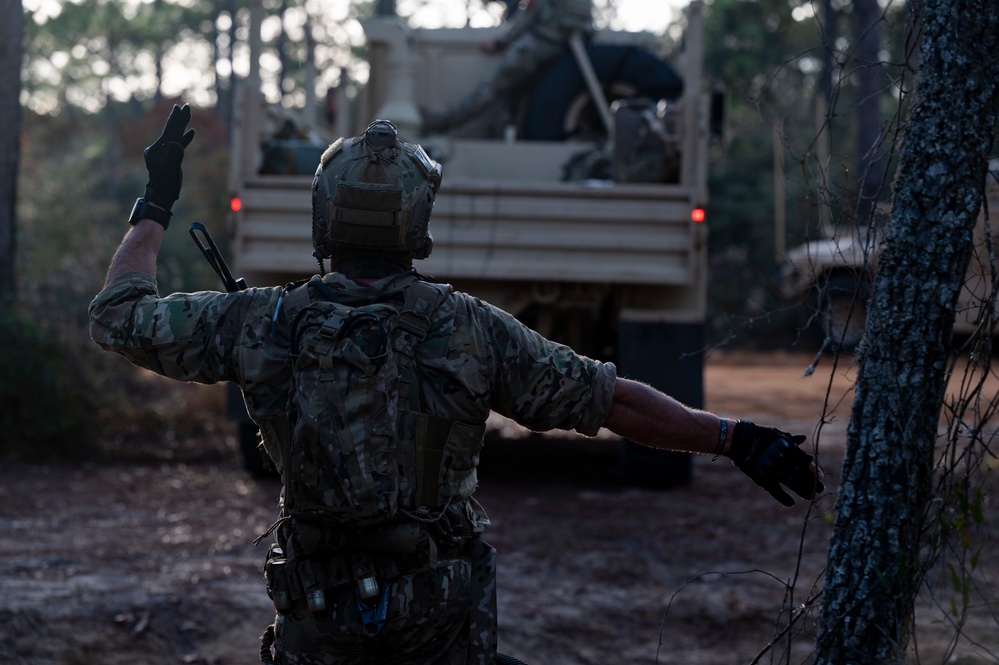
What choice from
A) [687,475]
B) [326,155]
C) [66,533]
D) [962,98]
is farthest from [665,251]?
[326,155]

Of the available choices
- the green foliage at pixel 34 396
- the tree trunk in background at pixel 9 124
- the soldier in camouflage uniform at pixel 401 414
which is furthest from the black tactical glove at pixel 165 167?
the tree trunk in background at pixel 9 124

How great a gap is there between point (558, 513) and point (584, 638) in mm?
2145

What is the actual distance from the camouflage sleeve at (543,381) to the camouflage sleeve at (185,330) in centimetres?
46

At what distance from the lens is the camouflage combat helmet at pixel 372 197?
2461 millimetres

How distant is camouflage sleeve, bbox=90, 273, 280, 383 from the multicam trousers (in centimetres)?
50

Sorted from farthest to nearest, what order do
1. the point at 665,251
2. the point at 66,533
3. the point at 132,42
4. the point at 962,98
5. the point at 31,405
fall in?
the point at 132,42 < the point at 31,405 < the point at 665,251 < the point at 66,533 < the point at 962,98

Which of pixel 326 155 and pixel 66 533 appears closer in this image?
pixel 326 155

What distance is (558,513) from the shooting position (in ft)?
21.7

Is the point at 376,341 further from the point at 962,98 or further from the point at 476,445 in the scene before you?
the point at 962,98

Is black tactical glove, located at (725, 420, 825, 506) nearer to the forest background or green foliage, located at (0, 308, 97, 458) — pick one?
the forest background

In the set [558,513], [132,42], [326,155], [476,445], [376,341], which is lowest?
[558,513]

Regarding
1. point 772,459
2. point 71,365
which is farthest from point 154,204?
point 71,365

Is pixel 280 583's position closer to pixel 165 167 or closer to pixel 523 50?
pixel 165 167

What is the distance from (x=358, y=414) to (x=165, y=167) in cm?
79
